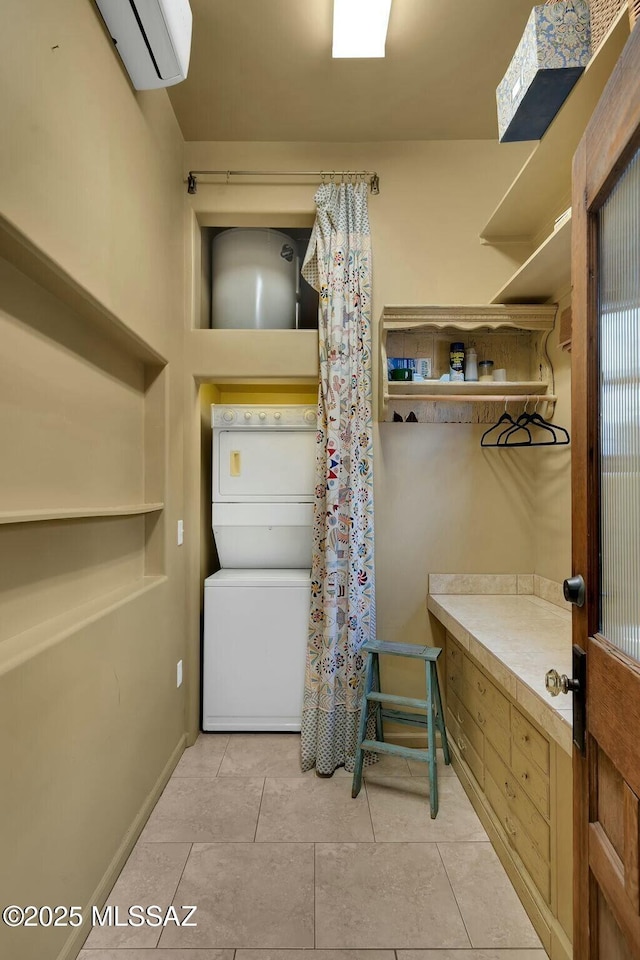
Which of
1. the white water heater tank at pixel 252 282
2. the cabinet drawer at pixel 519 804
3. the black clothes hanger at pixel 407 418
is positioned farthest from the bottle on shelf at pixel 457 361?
the cabinet drawer at pixel 519 804

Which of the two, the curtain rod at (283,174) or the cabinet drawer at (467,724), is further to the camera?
the curtain rod at (283,174)

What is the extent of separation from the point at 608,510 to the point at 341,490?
163 cm

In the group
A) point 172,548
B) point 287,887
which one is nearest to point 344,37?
point 172,548

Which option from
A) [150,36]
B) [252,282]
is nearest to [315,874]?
[252,282]

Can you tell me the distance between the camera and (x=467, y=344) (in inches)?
107

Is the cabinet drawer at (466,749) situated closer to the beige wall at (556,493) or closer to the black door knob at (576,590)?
the beige wall at (556,493)

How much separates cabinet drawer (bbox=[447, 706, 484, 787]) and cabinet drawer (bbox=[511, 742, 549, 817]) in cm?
41

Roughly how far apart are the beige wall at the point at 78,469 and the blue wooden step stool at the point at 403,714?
908 millimetres

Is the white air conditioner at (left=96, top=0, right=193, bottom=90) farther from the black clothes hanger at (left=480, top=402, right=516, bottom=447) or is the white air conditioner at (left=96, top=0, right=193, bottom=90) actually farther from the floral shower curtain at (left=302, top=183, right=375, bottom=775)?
the black clothes hanger at (left=480, top=402, right=516, bottom=447)

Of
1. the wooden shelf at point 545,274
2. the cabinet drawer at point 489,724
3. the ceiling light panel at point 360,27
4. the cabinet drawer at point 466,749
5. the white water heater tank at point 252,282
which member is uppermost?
the ceiling light panel at point 360,27

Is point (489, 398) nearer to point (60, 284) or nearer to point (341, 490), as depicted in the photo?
point (341, 490)

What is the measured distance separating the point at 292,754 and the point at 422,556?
1202 mm

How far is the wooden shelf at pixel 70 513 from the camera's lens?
121 cm

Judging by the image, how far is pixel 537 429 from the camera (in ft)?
8.71
